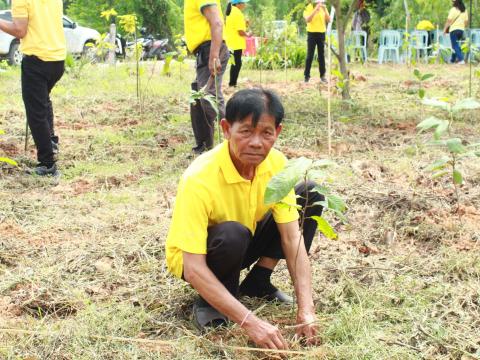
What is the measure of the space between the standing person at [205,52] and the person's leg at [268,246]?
78.6 inches

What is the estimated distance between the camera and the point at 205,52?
14.4 feet

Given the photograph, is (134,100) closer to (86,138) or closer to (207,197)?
(86,138)

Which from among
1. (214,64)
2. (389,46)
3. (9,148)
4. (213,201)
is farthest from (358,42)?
(213,201)

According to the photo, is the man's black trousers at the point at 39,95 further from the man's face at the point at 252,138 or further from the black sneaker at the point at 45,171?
the man's face at the point at 252,138

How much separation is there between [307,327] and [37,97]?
2.68 m

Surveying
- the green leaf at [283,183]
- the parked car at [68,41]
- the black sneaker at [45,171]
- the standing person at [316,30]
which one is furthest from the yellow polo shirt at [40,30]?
the parked car at [68,41]

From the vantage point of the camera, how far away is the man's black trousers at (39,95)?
13.2ft

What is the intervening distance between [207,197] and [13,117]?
170 inches

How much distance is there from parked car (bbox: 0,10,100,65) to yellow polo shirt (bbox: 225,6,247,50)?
458 cm

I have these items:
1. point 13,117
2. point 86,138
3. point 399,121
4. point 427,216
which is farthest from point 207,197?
point 13,117

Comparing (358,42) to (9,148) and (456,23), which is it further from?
(9,148)

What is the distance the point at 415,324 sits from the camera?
6.88 feet

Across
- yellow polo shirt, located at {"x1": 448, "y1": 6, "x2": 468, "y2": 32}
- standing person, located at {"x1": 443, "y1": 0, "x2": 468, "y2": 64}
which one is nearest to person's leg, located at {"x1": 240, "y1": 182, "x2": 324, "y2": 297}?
standing person, located at {"x1": 443, "y1": 0, "x2": 468, "y2": 64}

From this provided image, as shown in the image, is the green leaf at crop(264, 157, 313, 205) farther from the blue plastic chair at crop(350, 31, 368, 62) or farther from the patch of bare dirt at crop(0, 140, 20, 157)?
the blue plastic chair at crop(350, 31, 368, 62)
